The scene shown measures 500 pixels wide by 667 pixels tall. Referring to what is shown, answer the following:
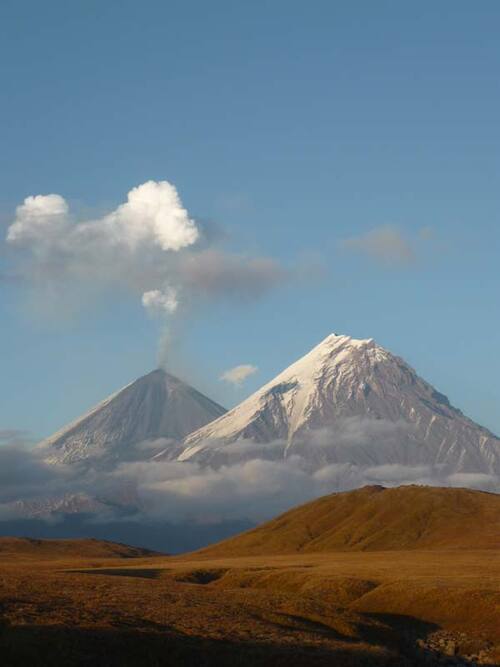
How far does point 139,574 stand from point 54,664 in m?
98.5

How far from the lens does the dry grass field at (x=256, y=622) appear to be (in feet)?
→ 203

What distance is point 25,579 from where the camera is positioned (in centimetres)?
9300

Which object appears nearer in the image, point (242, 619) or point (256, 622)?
point (256, 622)

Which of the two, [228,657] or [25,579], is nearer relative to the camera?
[228,657]

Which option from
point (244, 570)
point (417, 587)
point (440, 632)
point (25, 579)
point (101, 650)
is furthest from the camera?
point (244, 570)

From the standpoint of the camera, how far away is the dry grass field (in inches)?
2440

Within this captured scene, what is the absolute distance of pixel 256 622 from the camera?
76.8m

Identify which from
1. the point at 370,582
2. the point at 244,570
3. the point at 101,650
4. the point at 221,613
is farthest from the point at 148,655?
the point at 244,570

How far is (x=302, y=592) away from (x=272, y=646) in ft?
141

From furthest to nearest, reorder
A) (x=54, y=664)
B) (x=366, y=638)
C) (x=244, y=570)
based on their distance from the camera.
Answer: (x=244, y=570) < (x=366, y=638) < (x=54, y=664)

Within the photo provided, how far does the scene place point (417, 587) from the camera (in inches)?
4028

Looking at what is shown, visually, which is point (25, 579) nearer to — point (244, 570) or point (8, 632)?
point (8, 632)

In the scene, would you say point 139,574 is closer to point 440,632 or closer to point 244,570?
point 244,570

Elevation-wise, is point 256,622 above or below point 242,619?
below
